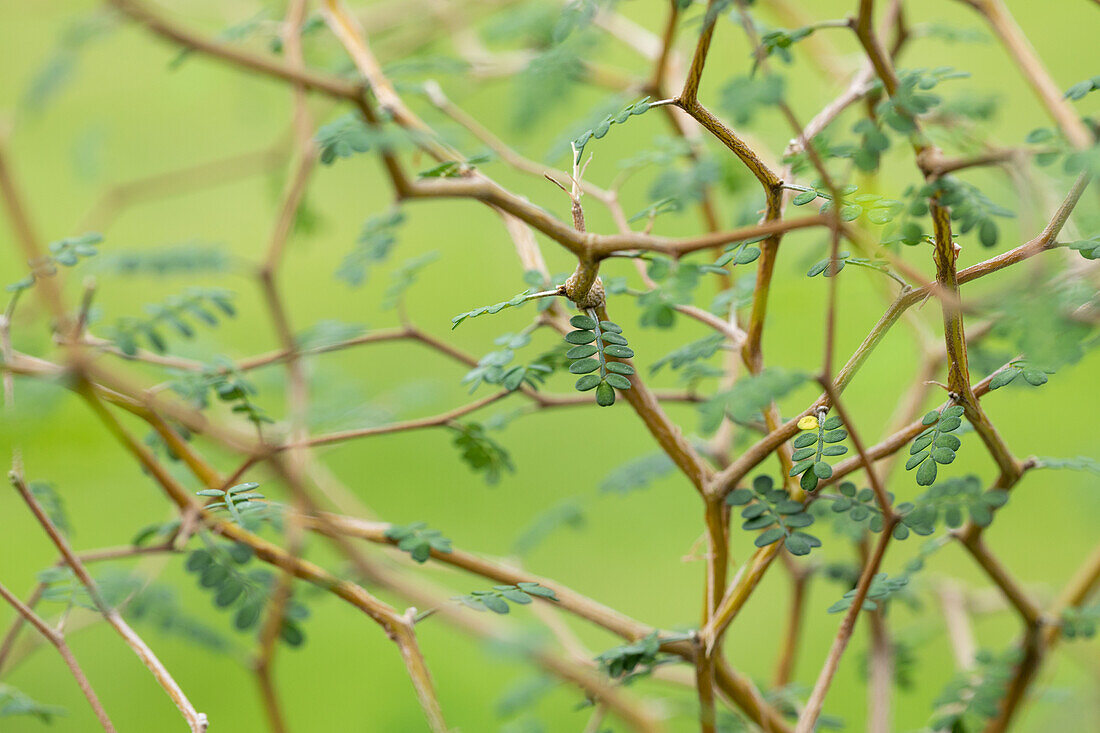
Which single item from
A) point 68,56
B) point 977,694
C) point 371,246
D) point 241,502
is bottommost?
point 977,694

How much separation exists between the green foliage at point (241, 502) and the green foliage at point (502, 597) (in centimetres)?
13

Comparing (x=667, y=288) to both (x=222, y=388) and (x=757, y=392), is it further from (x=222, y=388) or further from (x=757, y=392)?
(x=222, y=388)

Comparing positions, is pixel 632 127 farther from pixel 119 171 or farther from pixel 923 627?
pixel 923 627

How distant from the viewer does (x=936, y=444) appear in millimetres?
518

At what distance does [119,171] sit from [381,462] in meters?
1.12

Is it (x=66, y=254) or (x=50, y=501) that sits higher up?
(x=66, y=254)

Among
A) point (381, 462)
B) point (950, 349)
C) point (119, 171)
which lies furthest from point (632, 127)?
point (950, 349)

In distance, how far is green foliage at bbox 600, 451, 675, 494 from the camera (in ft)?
2.69

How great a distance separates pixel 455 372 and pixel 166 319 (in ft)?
4.68

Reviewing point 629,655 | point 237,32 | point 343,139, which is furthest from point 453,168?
point 237,32

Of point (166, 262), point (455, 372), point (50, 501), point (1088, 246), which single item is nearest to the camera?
point (1088, 246)

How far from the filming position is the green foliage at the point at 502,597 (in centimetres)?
59

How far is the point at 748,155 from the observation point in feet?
1.73

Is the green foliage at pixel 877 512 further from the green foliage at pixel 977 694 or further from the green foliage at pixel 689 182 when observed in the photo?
the green foliage at pixel 689 182
